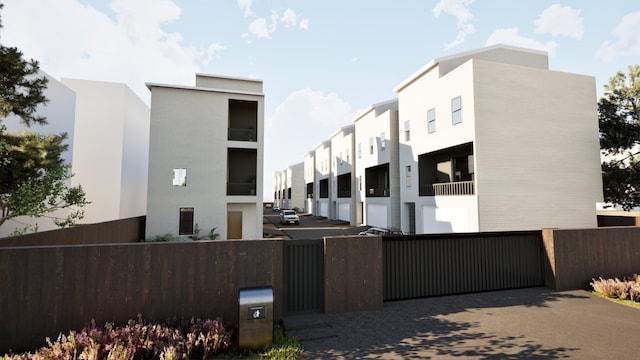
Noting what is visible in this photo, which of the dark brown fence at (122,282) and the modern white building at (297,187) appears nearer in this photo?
the dark brown fence at (122,282)

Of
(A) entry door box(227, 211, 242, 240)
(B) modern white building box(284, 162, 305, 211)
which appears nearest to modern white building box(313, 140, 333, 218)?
(B) modern white building box(284, 162, 305, 211)

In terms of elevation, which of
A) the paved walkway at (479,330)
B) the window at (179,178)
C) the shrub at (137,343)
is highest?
the window at (179,178)

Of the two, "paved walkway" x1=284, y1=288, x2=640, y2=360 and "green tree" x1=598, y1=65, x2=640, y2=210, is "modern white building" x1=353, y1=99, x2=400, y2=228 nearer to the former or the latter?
"green tree" x1=598, y1=65, x2=640, y2=210

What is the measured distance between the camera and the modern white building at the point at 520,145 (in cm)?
1591

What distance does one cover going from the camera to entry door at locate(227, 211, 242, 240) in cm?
1938

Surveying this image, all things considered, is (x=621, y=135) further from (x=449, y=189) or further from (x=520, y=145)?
(x=449, y=189)

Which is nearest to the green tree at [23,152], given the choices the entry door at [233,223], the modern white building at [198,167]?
the modern white building at [198,167]

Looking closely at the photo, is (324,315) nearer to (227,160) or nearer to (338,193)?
(227,160)

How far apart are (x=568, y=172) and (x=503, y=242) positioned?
37.3ft

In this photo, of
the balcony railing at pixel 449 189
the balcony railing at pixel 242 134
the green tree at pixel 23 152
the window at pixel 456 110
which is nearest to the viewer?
the green tree at pixel 23 152

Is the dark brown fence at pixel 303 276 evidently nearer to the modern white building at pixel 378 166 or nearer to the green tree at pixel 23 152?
the green tree at pixel 23 152

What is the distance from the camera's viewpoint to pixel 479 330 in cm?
654

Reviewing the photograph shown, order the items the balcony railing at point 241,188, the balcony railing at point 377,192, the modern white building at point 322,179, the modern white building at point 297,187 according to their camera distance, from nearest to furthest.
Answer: the balcony railing at point 241,188
the balcony railing at point 377,192
the modern white building at point 322,179
the modern white building at point 297,187

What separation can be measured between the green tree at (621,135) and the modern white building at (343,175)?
22310 millimetres
